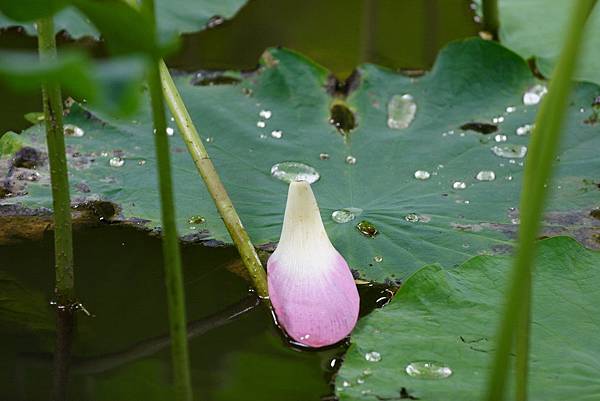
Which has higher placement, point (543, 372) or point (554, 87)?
point (554, 87)

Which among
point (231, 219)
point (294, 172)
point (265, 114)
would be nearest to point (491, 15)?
point (265, 114)

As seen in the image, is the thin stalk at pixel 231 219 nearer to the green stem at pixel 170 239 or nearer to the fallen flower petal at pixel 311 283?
the fallen flower petal at pixel 311 283

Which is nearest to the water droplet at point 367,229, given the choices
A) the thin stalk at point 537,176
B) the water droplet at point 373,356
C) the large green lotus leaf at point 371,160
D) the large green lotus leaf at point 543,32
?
the large green lotus leaf at point 371,160

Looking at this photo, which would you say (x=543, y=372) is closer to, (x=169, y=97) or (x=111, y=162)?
(x=169, y=97)

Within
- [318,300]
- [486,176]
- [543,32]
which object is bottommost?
[318,300]

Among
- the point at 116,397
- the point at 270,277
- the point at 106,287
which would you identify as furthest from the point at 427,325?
the point at 106,287

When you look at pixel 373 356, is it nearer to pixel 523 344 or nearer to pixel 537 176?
pixel 523 344

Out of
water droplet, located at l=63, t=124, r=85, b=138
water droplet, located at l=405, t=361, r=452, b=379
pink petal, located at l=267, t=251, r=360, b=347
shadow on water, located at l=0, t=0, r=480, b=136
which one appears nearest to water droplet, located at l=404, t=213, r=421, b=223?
pink petal, located at l=267, t=251, r=360, b=347

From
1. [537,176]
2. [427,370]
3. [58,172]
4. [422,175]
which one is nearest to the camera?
[537,176]
